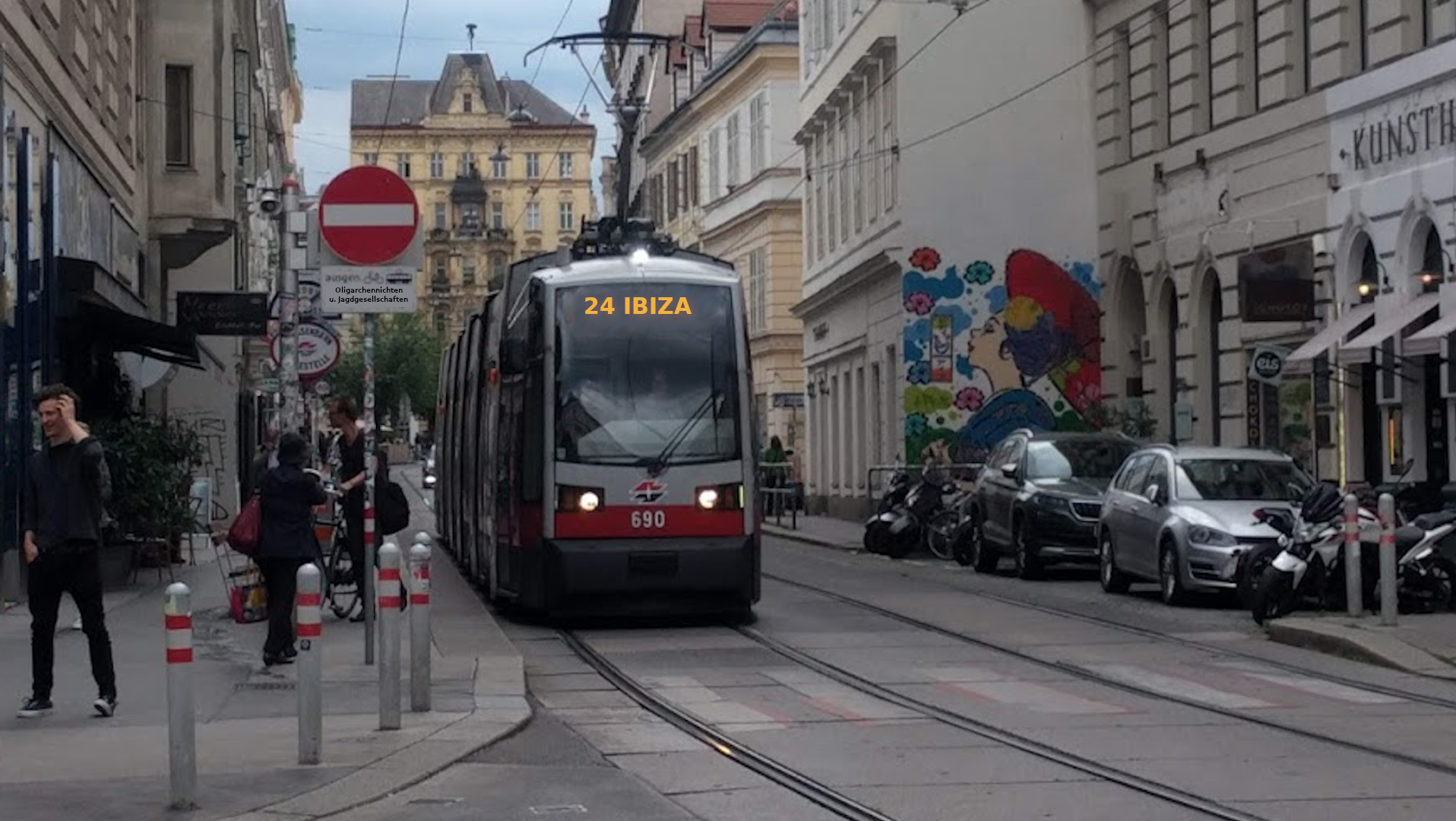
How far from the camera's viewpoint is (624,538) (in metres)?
20.4

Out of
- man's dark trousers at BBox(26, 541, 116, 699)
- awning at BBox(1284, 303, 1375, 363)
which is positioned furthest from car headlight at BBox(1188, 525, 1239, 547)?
man's dark trousers at BBox(26, 541, 116, 699)

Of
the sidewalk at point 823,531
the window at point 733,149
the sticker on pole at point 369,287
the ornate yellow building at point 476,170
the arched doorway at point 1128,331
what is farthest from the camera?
the ornate yellow building at point 476,170

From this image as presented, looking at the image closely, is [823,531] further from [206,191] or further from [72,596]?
[72,596]

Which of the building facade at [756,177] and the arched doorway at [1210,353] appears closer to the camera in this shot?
the arched doorway at [1210,353]

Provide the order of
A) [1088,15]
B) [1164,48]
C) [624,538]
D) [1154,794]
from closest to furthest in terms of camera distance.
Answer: [1154,794]
[624,538]
[1164,48]
[1088,15]

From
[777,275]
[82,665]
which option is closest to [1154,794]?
[82,665]

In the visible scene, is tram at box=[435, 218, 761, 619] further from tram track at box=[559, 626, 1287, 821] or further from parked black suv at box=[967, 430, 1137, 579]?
parked black suv at box=[967, 430, 1137, 579]

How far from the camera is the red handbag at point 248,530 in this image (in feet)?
53.8

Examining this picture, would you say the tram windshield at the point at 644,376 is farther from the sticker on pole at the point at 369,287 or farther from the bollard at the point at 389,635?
the bollard at the point at 389,635

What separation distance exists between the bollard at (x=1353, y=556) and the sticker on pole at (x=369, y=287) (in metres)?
8.01

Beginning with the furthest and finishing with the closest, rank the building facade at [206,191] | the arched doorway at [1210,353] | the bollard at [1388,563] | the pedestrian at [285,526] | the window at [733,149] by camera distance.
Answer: the window at [733,149], the building facade at [206,191], the arched doorway at [1210,353], the bollard at [1388,563], the pedestrian at [285,526]

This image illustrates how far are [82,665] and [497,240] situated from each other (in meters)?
127

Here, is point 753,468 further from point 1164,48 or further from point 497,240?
point 497,240

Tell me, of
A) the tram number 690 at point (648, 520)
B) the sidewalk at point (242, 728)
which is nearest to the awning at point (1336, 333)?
the tram number 690 at point (648, 520)
